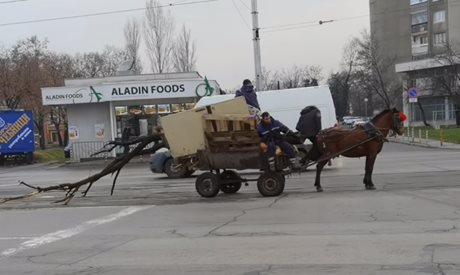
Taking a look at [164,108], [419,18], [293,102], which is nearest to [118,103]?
[164,108]

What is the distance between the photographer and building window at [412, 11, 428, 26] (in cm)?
9647

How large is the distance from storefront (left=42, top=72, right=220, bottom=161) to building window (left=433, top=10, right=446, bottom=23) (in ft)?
228

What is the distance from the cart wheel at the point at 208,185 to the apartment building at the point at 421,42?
2157 inches

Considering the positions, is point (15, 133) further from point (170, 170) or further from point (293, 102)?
point (293, 102)

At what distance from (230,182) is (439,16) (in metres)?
88.6

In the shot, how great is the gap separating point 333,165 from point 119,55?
224ft

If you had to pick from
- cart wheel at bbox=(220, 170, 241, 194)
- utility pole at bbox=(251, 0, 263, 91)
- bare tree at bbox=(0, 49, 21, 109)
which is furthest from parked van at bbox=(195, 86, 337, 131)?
bare tree at bbox=(0, 49, 21, 109)

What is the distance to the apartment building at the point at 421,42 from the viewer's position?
73.8 meters

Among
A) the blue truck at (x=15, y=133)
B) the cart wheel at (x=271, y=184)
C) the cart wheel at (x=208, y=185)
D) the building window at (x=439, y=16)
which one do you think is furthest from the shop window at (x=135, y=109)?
the building window at (x=439, y=16)

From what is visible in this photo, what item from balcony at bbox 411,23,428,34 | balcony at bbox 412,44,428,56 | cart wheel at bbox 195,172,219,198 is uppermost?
balcony at bbox 411,23,428,34

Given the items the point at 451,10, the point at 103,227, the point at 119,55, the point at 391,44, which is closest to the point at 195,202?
the point at 103,227

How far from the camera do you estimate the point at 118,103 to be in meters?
34.2

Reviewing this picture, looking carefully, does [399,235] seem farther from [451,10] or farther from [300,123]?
[451,10]

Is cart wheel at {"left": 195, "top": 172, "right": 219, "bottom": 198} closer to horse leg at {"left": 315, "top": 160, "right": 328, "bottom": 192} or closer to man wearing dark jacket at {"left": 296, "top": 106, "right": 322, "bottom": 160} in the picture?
horse leg at {"left": 315, "top": 160, "right": 328, "bottom": 192}
